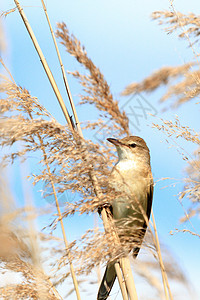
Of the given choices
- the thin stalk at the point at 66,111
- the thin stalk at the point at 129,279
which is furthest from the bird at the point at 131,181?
the thin stalk at the point at 129,279

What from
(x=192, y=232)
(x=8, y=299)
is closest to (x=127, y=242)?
(x=192, y=232)

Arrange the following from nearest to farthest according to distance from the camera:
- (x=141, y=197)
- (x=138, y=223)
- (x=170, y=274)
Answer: (x=170, y=274), (x=141, y=197), (x=138, y=223)

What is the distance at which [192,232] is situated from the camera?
72.1 inches

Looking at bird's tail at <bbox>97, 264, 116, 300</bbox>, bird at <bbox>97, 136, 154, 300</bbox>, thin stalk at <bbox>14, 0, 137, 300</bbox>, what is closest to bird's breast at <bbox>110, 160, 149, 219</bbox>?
bird at <bbox>97, 136, 154, 300</bbox>

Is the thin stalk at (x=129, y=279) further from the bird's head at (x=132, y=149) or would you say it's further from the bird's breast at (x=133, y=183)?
the bird's head at (x=132, y=149)

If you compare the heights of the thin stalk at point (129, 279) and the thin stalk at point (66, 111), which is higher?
the thin stalk at point (66, 111)

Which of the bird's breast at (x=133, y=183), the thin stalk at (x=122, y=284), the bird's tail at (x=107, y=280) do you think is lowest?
the thin stalk at (x=122, y=284)

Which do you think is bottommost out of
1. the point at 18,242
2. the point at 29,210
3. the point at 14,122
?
the point at 18,242

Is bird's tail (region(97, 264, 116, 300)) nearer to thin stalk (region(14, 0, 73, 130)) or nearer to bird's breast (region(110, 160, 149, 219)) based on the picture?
bird's breast (region(110, 160, 149, 219))

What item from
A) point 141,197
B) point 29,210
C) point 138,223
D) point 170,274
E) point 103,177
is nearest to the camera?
point 103,177

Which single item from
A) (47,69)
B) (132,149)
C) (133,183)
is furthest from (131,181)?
(47,69)

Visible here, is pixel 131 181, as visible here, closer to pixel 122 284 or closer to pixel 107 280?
pixel 107 280

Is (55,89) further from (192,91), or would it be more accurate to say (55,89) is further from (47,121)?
(192,91)

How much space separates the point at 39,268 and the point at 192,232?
2.83ft
